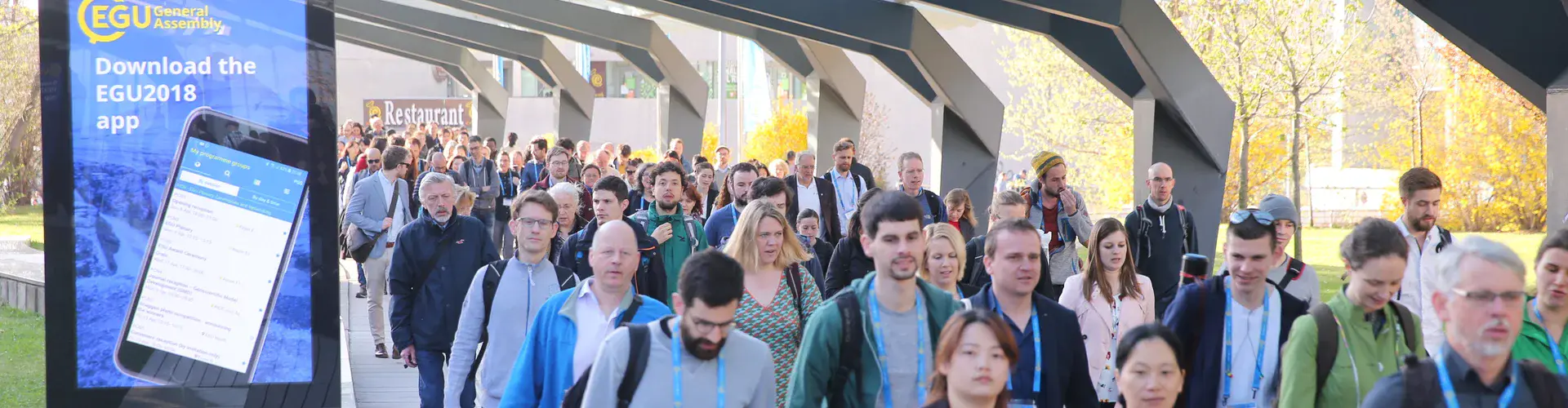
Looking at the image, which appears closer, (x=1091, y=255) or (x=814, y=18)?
(x=1091, y=255)

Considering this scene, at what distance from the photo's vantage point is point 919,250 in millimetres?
5070

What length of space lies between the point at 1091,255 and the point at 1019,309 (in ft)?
7.79

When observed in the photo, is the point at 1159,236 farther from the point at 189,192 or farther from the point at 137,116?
the point at 137,116

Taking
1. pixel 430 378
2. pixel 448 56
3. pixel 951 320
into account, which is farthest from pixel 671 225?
pixel 448 56

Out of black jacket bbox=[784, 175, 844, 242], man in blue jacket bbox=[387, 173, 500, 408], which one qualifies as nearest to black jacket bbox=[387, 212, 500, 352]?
man in blue jacket bbox=[387, 173, 500, 408]

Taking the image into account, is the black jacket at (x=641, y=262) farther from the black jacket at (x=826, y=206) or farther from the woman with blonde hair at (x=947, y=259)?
the black jacket at (x=826, y=206)

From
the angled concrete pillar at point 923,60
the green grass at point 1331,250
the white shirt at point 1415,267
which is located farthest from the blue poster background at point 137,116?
the green grass at point 1331,250

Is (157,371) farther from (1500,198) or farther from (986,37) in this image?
(986,37)

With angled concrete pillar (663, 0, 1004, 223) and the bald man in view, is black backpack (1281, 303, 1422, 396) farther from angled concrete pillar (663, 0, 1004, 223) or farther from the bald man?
angled concrete pillar (663, 0, 1004, 223)

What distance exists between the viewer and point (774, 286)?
22.7 ft

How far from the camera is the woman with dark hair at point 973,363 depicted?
440 cm

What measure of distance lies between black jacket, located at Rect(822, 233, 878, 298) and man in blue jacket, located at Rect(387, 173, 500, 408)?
1.87 metres

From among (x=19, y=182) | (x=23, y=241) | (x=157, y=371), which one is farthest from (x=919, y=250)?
(x=19, y=182)

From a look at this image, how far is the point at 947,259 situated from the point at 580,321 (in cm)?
166
